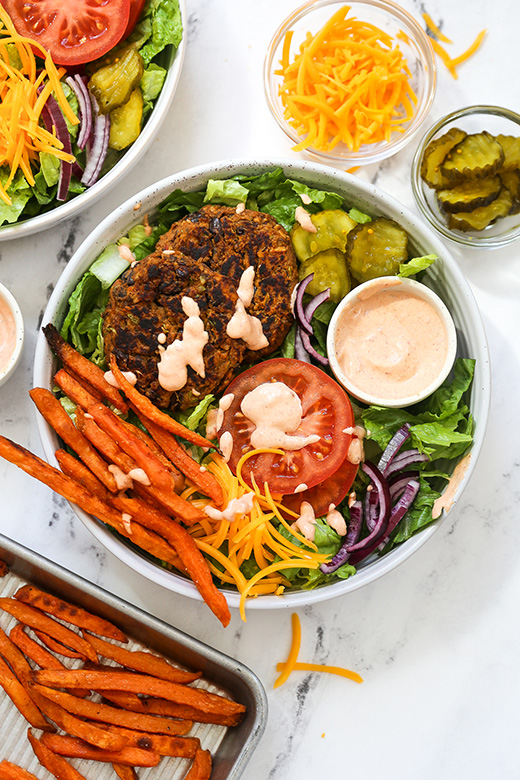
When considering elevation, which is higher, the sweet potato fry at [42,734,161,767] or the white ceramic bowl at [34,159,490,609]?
the white ceramic bowl at [34,159,490,609]

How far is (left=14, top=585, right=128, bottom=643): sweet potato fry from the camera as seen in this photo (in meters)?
2.66

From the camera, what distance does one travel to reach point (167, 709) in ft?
8.70

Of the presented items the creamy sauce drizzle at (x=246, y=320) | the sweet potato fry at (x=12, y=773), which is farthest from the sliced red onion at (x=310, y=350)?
the sweet potato fry at (x=12, y=773)

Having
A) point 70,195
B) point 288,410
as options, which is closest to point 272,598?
point 288,410

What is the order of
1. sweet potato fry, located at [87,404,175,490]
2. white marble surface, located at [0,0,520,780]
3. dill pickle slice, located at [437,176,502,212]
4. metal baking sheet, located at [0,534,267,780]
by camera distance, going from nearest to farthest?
sweet potato fry, located at [87,404,175,490], metal baking sheet, located at [0,534,267,780], dill pickle slice, located at [437,176,502,212], white marble surface, located at [0,0,520,780]

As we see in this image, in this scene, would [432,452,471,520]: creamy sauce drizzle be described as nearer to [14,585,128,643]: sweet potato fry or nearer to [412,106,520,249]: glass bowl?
[412,106,520,249]: glass bowl

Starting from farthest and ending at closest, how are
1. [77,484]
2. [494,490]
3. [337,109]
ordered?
[494,490] < [337,109] < [77,484]

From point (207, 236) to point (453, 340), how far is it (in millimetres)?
986

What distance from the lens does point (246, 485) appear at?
258 cm

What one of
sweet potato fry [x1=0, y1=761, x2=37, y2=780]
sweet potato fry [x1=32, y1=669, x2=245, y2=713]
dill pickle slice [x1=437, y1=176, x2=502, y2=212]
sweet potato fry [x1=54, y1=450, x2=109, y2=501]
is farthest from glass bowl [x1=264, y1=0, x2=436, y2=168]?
sweet potato fry [x1=0, y1=761, x2=37, y2=780]

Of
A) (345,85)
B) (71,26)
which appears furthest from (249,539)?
(71,26)

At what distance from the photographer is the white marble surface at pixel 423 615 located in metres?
2.91

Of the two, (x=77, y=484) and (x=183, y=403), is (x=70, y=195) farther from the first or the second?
(x=77, y=484)

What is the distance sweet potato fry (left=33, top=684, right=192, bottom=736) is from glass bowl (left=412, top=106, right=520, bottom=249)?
220cm
